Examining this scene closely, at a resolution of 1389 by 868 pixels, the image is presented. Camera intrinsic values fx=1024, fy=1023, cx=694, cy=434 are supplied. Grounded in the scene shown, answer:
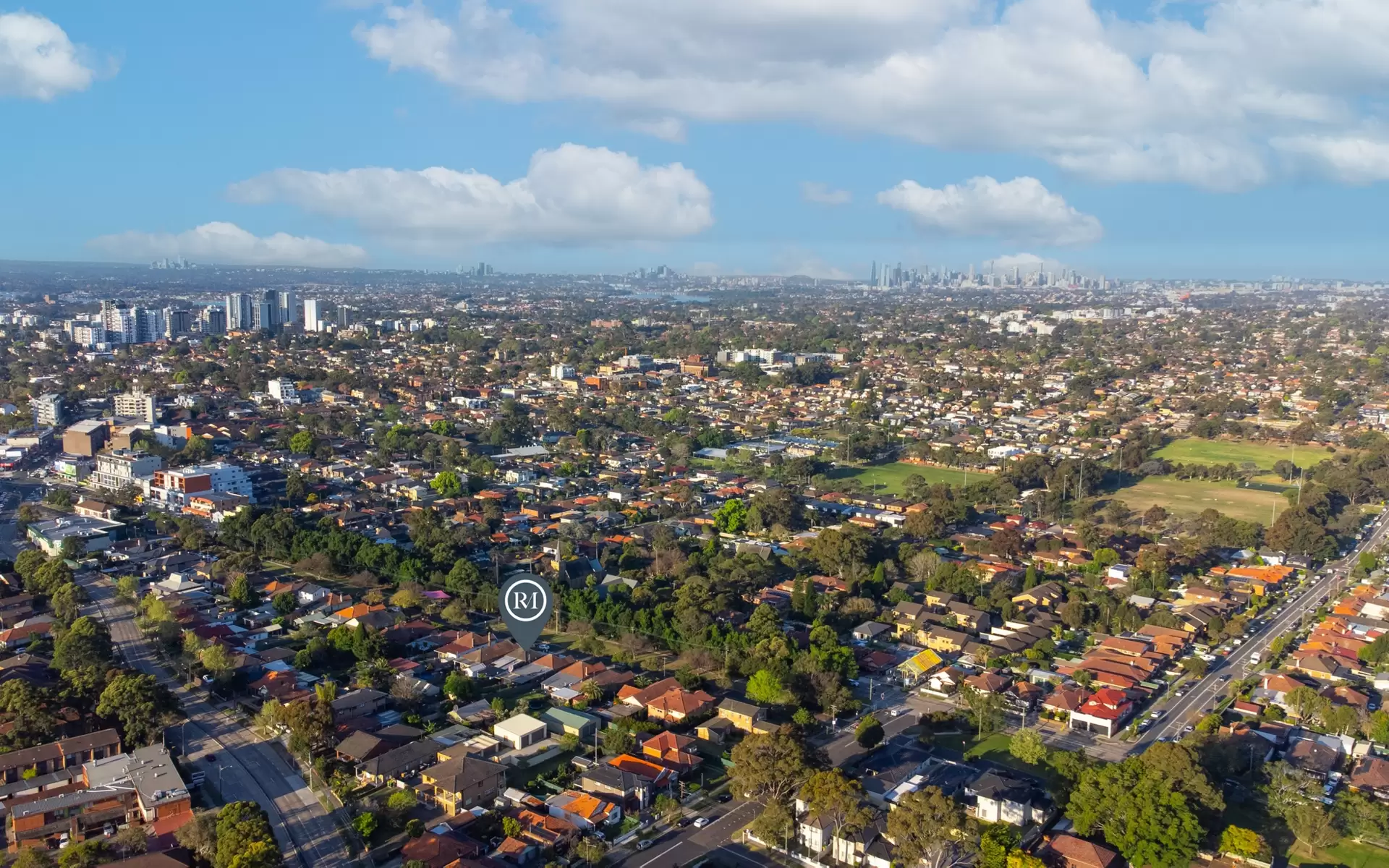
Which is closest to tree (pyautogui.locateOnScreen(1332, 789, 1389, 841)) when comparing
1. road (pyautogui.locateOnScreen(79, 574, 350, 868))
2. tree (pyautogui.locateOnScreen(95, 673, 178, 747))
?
road (pyautogui.locateOnScreen(79, 574, 350, 868))

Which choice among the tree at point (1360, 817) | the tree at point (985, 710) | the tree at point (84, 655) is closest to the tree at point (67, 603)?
the tree at point (84, 655)

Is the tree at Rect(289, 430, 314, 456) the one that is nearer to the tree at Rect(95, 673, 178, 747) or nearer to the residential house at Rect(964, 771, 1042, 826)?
the tree at Rect(95, 673, 178, 747)

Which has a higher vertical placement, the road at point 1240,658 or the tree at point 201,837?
the tree at point 201,837

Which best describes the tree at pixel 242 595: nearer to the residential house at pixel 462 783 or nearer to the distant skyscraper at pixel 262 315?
the residential house at pixel 462 783

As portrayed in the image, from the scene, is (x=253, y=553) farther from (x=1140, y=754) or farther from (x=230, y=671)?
(x=1140, y=754)

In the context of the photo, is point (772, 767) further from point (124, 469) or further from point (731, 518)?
point (124, 469)

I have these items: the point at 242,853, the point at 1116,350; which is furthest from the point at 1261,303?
the point at 242,853

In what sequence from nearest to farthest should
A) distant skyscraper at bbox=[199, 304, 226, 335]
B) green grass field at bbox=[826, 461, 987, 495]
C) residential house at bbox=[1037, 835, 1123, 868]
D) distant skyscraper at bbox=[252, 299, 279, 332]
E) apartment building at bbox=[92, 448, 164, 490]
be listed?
residential house at bbox=[1037, 835, 1123, 868] → apartment building at bbox=[92, 448, 164, 490] → green grass field at bbox=[826, 461, 987, 495] → distant skyscraper at bbox=[199, 304, 226, 335] → distant skyscraper at bbox=[252, 299, 279, 332]
